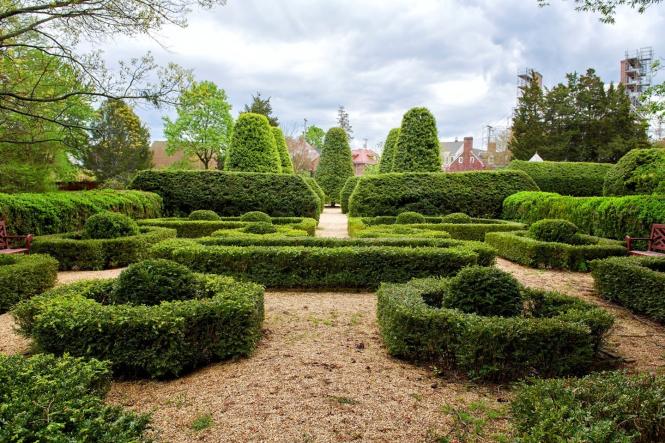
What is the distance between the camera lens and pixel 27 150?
15703 millimetres

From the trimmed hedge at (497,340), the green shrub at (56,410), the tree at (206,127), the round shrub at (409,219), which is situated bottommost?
the trimmed hedge at (497,340)

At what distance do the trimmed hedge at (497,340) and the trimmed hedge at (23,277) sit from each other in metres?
5.26

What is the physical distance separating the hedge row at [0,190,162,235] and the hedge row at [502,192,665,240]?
13422 mm

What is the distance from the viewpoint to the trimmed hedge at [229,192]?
1684cm

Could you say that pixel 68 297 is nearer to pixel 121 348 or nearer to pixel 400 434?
pixel 121 348

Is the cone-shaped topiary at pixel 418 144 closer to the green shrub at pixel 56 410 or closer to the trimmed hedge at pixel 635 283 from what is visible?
the trimmed hedge at pixel 635 283

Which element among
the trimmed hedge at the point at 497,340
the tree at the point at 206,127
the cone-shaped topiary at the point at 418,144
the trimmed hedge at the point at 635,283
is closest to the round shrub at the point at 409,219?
the cone-shaped topiary at the point at 418,144

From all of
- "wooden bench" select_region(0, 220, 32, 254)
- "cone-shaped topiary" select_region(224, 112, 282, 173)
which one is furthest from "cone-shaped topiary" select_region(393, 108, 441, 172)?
"wooden bench" select_region(0, 220, 32, 254)

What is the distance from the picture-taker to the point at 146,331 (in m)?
3.61

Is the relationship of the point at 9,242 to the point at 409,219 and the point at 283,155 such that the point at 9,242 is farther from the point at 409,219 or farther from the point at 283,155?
the point at 283,155

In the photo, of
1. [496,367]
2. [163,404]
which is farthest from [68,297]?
[496,367]

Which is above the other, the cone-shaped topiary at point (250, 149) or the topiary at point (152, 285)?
the cone-shaped topiary at point (250, 149)

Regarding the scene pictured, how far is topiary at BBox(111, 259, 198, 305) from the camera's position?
4.38 metres

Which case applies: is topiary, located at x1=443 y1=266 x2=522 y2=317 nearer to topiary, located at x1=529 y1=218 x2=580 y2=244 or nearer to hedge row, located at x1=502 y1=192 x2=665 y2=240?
topiary, located at x1=529 y1=218 x2=580 y2=244
